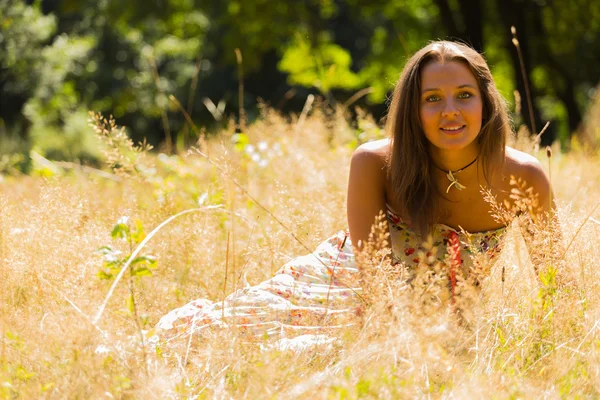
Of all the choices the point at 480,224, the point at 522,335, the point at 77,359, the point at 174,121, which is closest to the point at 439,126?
the point at 480,224

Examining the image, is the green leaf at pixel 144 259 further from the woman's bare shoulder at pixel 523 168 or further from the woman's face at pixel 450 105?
the woman's bare shoulder at pixel 523 168

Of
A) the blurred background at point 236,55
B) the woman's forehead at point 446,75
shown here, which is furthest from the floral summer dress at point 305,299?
the blurred background at point 236,55

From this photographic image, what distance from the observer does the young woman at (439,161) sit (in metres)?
2.53

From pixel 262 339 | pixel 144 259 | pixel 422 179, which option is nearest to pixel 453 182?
pixel 422 179

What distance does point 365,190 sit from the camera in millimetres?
2605

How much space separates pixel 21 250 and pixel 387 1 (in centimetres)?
964

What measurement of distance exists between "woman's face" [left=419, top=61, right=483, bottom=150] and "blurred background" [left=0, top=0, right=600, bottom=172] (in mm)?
3305

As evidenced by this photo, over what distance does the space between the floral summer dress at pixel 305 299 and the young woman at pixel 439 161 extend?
1 cm

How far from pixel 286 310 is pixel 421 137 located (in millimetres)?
809

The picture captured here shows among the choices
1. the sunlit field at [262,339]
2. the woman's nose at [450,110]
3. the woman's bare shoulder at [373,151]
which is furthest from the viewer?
the woman's bare shoulder at [373,151]

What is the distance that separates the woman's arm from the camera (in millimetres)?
2566

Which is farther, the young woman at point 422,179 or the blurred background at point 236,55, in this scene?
the blurred background at point 236,55

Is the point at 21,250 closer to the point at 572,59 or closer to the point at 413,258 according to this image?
the point at 413,258

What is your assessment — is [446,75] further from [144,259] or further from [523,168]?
[144,259]
